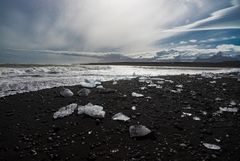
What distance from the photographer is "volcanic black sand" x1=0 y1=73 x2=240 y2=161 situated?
15.5ft

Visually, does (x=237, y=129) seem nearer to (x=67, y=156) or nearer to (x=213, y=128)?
(x=213, y=128)

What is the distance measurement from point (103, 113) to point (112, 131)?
46.2 inches

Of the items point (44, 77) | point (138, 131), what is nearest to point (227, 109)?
point (138, 131)

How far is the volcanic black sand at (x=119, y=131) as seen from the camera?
473 cm

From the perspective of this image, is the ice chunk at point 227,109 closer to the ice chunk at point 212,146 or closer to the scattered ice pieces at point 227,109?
the scattered ice pieces at point 227,109

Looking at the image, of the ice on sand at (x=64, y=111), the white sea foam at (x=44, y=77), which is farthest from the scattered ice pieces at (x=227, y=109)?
the white sea foam at (x=44, y=77)

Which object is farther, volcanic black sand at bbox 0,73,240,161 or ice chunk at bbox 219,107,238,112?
ice chunk at bbox 219,107,238,112

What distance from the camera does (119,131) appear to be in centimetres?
577

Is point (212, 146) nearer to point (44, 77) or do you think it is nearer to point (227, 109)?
point (227, 109)

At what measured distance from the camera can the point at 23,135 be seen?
5.65m

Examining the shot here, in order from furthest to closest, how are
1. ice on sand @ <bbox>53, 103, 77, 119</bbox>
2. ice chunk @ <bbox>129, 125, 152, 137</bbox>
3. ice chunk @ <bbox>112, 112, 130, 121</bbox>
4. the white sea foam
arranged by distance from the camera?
the white sea foam → ice on sand @ <bbox>53, 103, 77, 119</bbox> → ice chunk @ <bbox>112, 112, 130, 121</bbox> → ice chunk @ <bbox>129, 125, 152, 137</bbox>

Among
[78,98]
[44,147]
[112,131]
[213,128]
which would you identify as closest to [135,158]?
[112,131]

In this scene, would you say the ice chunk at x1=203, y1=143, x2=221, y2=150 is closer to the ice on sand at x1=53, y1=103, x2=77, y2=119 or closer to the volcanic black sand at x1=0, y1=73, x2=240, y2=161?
the volcanic black sand at x1=0, y1=73, x2=240, y2=161

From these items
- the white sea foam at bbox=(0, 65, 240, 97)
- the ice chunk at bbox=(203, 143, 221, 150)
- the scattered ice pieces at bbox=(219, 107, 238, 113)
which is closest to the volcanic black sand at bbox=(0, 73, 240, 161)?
the ice chunk at bbox=(203, 143, 221, 150)
